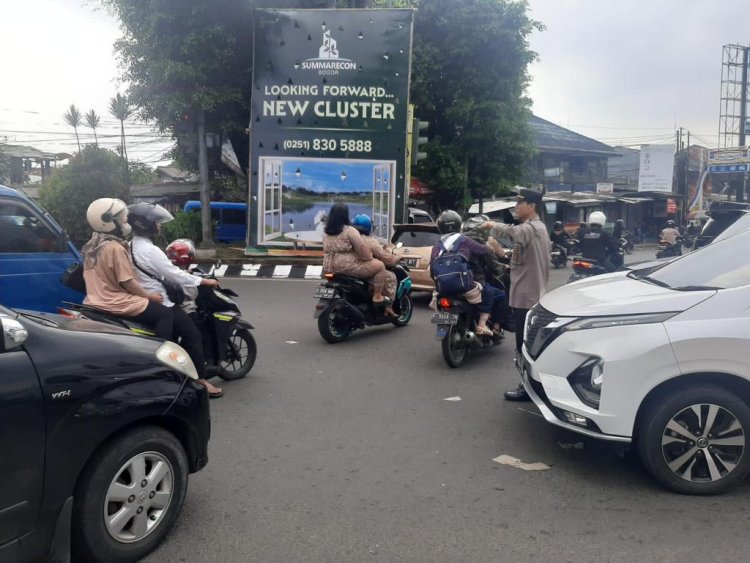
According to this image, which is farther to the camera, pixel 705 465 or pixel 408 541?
pixel 705 465

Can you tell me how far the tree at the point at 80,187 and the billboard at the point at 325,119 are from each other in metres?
4.70

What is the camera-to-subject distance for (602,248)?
9797 mm

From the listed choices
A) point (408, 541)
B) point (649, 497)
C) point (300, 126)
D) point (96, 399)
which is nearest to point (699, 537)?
point (649, 497)

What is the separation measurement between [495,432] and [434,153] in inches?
842

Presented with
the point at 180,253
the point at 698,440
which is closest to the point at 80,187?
the point at 180,253

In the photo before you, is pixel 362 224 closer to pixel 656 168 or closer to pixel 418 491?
pixel 418 491

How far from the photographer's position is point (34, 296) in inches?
265

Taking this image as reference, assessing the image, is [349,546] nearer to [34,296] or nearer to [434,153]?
[34,296]

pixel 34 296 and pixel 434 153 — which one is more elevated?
pixel 434 153

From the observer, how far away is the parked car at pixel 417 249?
11.8 metres

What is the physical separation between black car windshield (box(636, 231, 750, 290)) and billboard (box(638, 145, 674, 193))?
4487 cm

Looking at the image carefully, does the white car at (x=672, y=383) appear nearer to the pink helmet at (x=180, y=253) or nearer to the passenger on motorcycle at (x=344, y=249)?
the pink helmet at (x=180, y=253)

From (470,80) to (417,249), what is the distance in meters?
14.8

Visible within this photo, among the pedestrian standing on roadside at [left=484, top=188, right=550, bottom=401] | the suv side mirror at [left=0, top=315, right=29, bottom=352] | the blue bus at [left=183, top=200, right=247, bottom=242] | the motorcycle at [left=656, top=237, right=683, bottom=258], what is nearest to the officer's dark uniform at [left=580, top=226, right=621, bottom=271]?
the pedestrian standing on roadside at [left=484, top=188, right=550, bottom=401]
